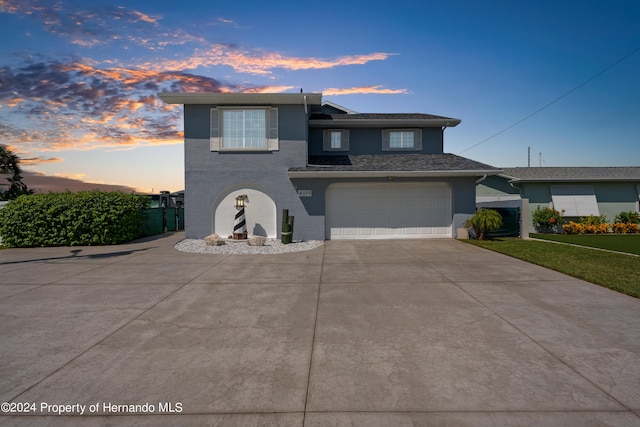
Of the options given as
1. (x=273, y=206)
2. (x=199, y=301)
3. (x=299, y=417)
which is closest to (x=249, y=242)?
(x=273, y=206)

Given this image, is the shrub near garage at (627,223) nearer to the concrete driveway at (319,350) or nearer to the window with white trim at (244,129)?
the concrete driveway at (319,350)

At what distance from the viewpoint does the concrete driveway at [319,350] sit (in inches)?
104

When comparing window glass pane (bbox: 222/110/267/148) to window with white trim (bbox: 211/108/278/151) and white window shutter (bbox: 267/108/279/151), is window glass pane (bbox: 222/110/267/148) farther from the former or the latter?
white window shutter (bbox: 267/108/279/151)

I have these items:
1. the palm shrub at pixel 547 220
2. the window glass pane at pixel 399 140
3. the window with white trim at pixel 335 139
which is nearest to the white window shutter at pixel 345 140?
the window with white trim at pixel 335 139

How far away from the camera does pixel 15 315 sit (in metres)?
4.86

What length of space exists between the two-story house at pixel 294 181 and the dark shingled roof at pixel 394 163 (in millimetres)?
45

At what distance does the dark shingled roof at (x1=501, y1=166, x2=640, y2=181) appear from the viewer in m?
17.8

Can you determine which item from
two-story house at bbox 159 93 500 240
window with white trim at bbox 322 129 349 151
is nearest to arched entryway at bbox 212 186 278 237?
two-story house at bbox 159 93 500 240

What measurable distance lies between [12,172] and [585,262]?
2882 centimetres

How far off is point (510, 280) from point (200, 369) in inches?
262

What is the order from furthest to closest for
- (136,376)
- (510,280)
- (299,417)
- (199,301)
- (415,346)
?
(510,280) → (199,301) → (415,346) → (136,376) → (299,417)

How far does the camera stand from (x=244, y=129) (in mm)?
12820

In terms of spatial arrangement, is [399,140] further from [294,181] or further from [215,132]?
[215,132]

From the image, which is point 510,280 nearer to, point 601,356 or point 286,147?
point 601,356
